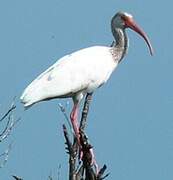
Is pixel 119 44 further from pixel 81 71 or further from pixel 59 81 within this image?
pixel 59 81

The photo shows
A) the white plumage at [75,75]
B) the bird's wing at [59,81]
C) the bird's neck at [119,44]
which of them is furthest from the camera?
→ the bird's neck at [119,44]

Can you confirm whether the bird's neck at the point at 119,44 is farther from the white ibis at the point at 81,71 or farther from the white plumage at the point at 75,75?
the white plumage at the point at 75,75

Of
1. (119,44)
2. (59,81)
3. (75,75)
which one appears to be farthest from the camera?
(119,44)

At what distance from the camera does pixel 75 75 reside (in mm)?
10391

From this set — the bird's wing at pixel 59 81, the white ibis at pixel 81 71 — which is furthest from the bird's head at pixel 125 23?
A: the bird's wing at pixel 59 81

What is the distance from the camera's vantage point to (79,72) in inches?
412

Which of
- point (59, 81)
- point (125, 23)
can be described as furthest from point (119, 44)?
point (59, 81)

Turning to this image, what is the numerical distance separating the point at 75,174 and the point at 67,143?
0.32 metres

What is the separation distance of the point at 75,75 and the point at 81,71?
0.14 metres

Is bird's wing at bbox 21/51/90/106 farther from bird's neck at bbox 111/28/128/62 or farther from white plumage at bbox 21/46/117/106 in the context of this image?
bird's neck at bbox 111/28/128/62

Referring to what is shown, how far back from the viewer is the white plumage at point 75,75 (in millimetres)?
9961

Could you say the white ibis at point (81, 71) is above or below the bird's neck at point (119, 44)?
below

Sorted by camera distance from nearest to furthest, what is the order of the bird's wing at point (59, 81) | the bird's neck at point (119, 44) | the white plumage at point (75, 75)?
1. the bird's wing at point (59, 81)
2. the white plumage at point (75, 75)
3. the bird's neck at point (119, 44)

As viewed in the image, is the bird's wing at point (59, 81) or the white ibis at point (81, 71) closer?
the bird's wing at point (59, 81)
